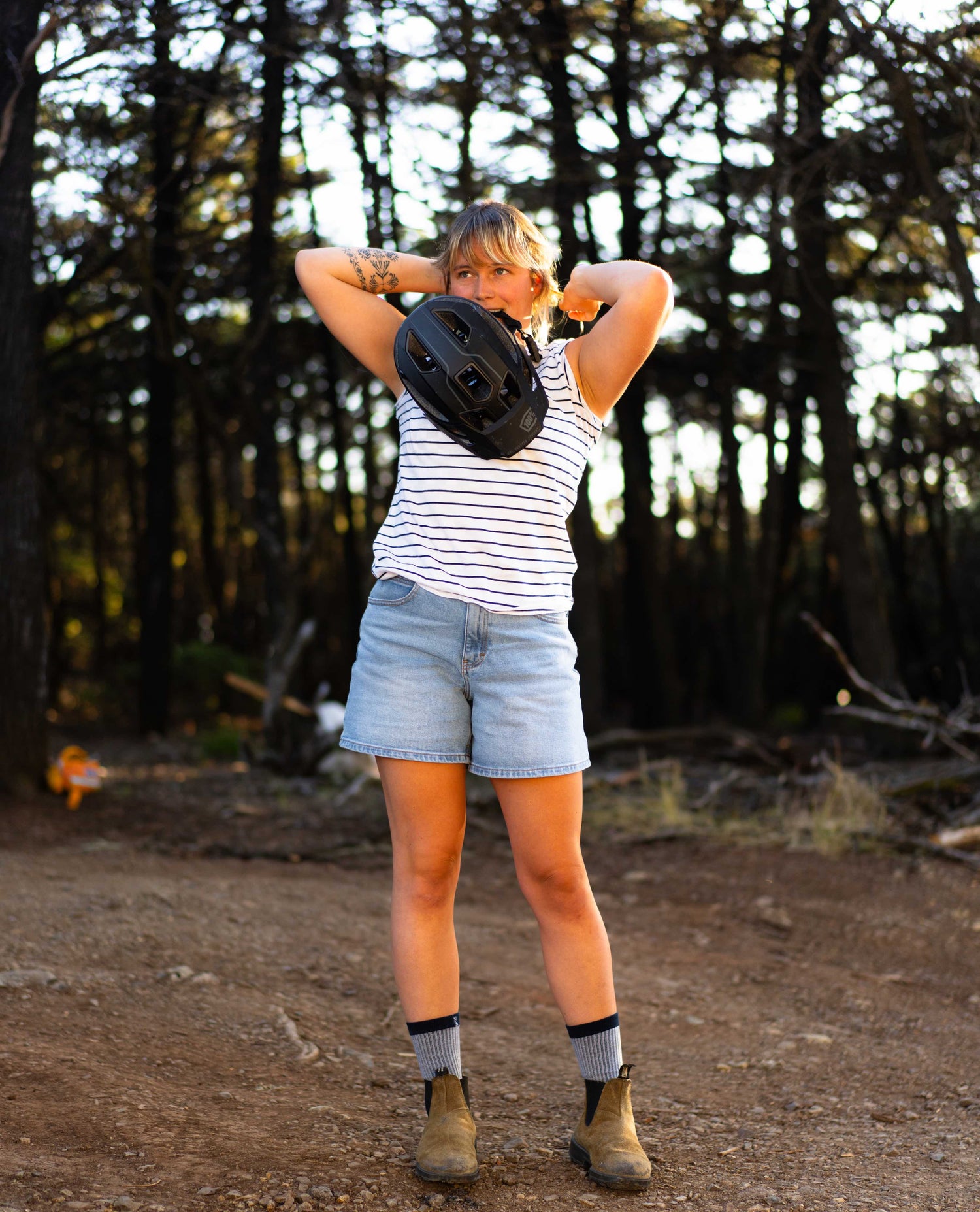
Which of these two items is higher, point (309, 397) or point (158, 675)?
point (309, 397)

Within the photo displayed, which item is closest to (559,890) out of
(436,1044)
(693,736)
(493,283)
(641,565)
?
(436,1044)

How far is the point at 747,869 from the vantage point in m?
5.05

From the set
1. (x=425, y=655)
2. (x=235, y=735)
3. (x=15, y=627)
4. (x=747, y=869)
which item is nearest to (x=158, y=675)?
(x=235, y=735)

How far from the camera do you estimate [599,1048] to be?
2.08 metres

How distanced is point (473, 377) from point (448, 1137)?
54.0 inches

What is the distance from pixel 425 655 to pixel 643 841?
3.88 meters

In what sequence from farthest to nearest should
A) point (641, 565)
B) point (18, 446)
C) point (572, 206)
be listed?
1. point (641, 565)
2. point (572, 206)
3. point (18, 446)

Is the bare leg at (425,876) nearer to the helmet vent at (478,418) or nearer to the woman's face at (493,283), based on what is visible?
the helmet vent at (478,418)

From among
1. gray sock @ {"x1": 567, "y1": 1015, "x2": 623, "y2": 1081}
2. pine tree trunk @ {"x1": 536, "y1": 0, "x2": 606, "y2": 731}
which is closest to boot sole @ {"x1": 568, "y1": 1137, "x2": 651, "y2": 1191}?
gray sock @ {"x1": 567, "y1": 1015, "x2": 623, "y2": 1081}

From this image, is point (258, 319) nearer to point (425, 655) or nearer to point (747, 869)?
point (747, 869)

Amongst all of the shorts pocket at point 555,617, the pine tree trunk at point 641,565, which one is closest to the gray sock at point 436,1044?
the shorts pocket at point 555,617

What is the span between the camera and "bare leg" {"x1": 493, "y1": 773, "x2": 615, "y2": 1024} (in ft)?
6.69

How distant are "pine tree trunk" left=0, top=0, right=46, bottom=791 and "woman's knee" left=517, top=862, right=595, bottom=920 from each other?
4.20m

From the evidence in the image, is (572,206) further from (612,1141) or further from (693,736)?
(612,1141)
